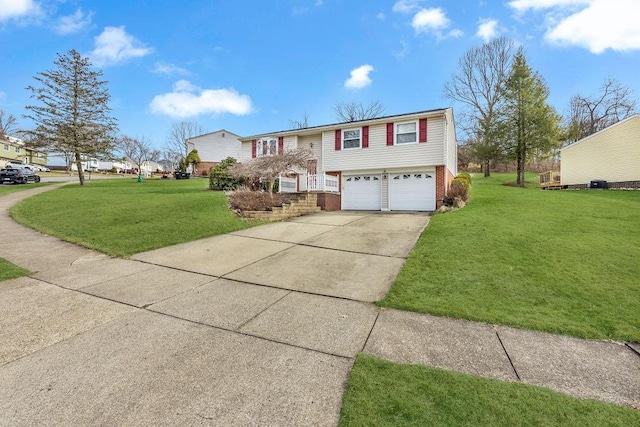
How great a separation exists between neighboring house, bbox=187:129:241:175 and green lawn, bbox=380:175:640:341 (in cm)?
3594

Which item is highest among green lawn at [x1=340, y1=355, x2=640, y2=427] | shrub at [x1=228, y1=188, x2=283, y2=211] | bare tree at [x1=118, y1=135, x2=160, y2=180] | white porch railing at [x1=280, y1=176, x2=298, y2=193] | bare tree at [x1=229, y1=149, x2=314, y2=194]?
bare tree at [x1=118, y1=135, x2=160, y2=180]

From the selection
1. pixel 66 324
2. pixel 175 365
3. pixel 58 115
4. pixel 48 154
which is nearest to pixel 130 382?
pixel 175 365

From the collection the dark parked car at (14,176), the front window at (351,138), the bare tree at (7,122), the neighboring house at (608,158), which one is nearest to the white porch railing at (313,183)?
the front window at (351,138)

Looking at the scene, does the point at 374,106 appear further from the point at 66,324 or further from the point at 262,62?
the point at 66,324

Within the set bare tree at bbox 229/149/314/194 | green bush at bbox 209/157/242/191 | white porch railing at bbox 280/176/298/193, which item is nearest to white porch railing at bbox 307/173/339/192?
white porch railing at bbox 280/176/298/193

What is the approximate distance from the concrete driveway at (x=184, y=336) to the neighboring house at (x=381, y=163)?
9236 millimetres

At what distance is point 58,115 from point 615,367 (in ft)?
94.5

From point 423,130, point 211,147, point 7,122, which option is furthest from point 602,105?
point 7,122

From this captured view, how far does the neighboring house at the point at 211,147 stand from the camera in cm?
3953

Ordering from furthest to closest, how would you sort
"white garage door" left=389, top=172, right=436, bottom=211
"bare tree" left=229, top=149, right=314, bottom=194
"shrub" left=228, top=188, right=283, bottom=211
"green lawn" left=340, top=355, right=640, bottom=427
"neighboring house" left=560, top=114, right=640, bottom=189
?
"neighboring house" left=560, top=114, right=640, bottom=189 < "white garage door" left=389, top=172, right=436, bottom=211 < "bare tree" left=229, top=149, right=314, bottom=194 < "shrub" left=228, top=188, right=283, bottom=211 < "green lawn" left=340, top=355, right=640, bottom=427

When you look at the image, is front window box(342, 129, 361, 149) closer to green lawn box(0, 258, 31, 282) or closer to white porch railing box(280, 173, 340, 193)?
white porch railing box(280, 173, 340, 193)

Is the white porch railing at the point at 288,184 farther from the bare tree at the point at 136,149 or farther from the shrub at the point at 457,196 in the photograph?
the bare tree at the point at 136,149

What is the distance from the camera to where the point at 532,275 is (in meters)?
5.27

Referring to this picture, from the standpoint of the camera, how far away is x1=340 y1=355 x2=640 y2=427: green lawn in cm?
213
